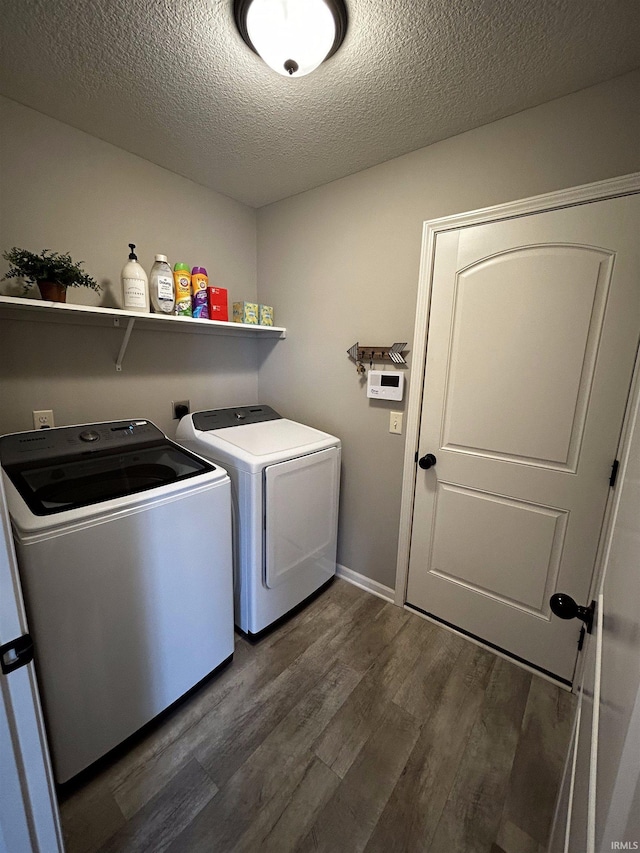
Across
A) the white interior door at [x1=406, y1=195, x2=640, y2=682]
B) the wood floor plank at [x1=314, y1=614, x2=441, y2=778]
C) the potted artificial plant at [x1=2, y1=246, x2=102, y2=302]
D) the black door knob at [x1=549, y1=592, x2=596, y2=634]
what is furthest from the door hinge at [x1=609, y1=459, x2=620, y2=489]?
the potted artificial plant at [x1=2, y1=246, x2=102, y2=302]

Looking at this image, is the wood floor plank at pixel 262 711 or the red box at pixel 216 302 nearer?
the wood floor plank at pixel 262 711

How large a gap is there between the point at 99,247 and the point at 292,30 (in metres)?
1.22

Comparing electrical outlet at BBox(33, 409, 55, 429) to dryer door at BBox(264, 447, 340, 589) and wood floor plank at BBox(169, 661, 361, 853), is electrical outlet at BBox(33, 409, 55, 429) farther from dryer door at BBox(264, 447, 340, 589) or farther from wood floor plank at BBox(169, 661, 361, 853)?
wood floor plank at BBox(169, 661, 361, 853)

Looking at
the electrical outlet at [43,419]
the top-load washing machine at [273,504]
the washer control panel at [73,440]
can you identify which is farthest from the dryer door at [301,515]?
the electrical outlet at [43,419]

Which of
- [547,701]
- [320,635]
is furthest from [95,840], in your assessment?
[547,701]

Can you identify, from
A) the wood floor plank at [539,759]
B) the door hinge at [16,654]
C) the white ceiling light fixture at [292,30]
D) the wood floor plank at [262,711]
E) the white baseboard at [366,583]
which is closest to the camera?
the door hinge at [16,654]

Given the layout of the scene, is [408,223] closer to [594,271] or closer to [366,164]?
[366,164]

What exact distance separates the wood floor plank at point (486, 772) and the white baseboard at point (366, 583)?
0.62m

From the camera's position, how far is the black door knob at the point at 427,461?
69.9 inches

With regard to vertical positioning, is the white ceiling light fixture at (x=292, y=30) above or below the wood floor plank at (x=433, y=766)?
above

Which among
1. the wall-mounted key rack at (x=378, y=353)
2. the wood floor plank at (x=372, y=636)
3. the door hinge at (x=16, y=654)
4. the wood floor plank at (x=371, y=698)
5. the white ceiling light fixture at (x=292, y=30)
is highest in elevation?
the white ceiling light fixture at (x=292, y=30)

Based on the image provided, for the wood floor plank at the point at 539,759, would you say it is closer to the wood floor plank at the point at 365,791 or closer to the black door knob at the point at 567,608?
the wood floor plank at the point at 365,791

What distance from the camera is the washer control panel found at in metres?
1.34

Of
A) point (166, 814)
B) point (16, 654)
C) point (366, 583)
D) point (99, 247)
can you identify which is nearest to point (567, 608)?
point (16, 654)
